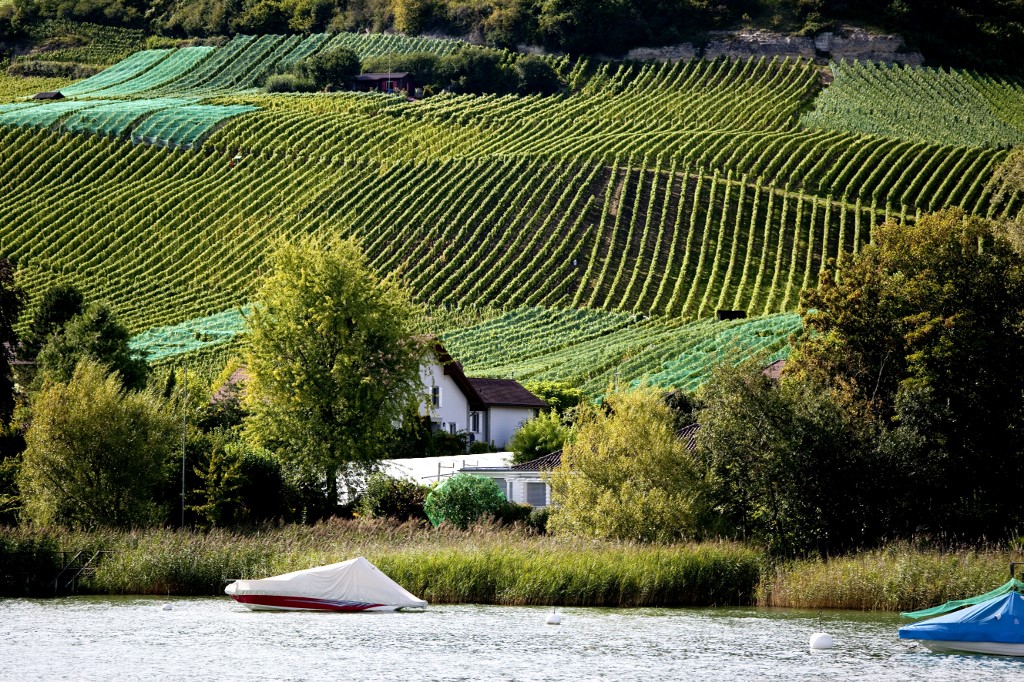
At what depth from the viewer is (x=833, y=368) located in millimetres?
45750

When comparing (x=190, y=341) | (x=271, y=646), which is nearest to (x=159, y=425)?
(x=271, y=646)

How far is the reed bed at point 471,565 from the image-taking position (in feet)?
122

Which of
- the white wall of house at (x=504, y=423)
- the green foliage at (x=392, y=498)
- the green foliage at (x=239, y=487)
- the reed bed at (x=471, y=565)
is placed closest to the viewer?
the reed bed at (x=471, y=565)

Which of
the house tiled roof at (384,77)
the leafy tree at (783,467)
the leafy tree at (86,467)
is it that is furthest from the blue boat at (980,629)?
the house tiled roof at (384,77)

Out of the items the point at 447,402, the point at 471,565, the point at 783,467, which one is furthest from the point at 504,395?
the point at 471,565

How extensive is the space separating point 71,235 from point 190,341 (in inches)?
1038

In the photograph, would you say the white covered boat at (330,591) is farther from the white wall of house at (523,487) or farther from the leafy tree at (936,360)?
the white wall of house at (523,487)

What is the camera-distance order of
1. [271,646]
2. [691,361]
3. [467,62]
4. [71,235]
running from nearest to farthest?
[271,646] → [691,361] → [71,235] → [467,62]

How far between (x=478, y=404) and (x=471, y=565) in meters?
33.0

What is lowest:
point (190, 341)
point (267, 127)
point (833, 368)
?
point (833, 368)

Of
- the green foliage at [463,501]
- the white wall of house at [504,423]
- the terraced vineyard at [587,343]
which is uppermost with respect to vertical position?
the terraced vineyard at [587,343]

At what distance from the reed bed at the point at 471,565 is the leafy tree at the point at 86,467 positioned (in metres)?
3.01

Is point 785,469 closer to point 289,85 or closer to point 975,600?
point 975,600

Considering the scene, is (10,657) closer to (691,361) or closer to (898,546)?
(898,546)
